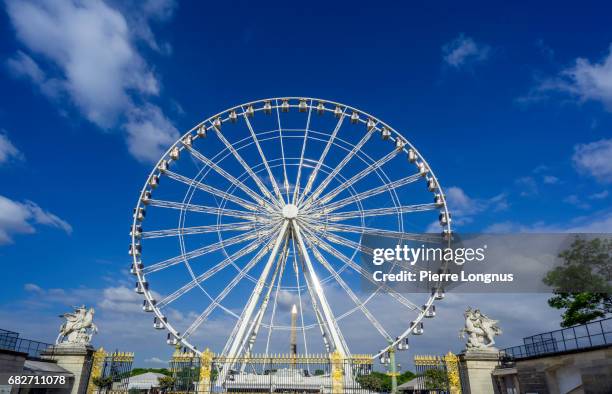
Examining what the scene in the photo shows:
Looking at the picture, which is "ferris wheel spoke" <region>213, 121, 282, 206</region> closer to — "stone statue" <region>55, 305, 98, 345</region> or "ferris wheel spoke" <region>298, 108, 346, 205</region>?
"ferris wheel spoke" <region>298, 108, 346, 205</region>

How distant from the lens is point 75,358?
20.3m

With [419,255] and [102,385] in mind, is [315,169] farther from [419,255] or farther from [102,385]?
[102,385]

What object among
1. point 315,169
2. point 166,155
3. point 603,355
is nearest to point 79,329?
point 166,155

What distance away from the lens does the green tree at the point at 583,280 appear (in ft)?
78.5

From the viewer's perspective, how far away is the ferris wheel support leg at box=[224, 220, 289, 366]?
23891mm

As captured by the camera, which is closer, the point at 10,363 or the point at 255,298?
the point at 10,363

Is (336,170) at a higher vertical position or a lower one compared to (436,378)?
higher

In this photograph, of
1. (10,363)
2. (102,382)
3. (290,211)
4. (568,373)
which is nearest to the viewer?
(10,363)

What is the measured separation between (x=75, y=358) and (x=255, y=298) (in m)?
9.36

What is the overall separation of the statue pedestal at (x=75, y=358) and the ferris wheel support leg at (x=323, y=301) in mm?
12086

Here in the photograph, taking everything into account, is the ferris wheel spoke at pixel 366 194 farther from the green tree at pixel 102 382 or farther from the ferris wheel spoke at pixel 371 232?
the green tree at pixel 102 382

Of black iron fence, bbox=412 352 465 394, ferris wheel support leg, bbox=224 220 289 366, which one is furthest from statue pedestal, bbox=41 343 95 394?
black iron fence, bbox=412 352 465 394

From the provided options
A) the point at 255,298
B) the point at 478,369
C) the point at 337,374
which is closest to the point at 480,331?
the point at 478,369

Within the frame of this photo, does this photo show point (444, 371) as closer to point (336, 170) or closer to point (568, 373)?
point (568, 373)
